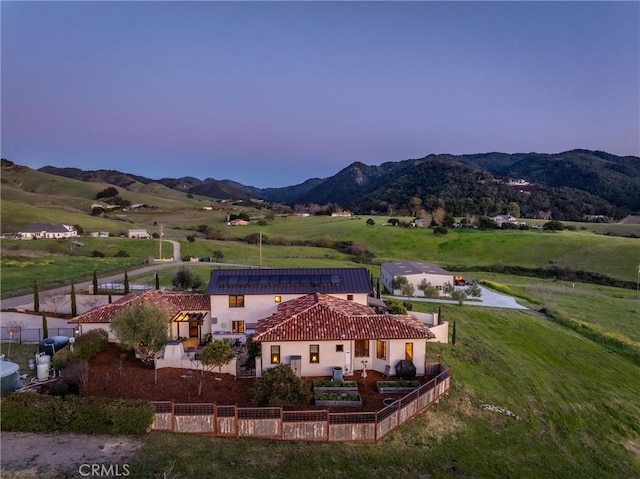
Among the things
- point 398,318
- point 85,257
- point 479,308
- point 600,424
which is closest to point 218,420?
point 398,318

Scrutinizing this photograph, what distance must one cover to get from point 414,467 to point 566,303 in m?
43.1

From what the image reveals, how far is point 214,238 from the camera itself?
94.7 m

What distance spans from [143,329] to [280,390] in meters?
8.99

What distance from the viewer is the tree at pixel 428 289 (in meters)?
49.0

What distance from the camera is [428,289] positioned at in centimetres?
4931

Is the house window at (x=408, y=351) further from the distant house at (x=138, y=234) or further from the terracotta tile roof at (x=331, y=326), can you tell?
the distant house at (x=138, y=234)

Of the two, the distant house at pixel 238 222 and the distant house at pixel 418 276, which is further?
the distant house at pixel 238 222

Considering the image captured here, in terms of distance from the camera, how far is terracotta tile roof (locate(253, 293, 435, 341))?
22.6 metres

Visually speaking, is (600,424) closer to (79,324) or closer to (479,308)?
(479,308)

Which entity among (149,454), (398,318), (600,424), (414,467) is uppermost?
(398,318)

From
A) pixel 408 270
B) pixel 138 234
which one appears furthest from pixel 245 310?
pixel 138 234

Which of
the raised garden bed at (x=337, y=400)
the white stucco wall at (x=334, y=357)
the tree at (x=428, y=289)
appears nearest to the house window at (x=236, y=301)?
the white stucco wall at (x=334, y=357)

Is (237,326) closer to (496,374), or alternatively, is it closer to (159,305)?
(159,305)

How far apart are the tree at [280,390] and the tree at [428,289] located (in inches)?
1267
